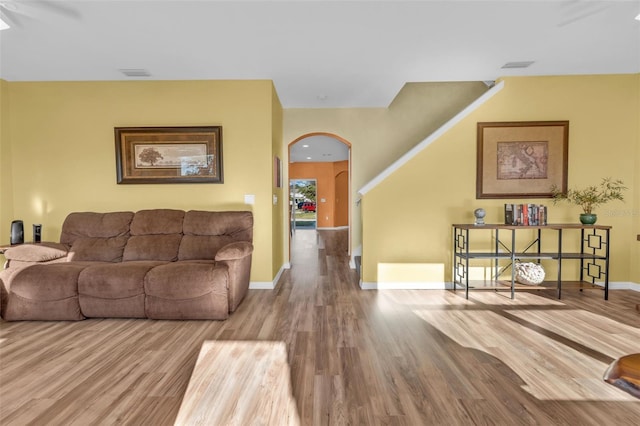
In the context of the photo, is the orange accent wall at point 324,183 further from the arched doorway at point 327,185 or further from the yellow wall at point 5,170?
the yellow wall at point 5,170

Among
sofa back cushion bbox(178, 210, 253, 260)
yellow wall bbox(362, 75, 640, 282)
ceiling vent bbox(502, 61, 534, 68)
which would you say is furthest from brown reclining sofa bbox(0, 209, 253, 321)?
ceiling vent bbox(502, 61, 534, 68)

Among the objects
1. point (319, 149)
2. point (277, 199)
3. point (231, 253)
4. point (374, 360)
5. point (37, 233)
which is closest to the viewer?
point (374, 360)

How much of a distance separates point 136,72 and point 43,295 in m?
2.64

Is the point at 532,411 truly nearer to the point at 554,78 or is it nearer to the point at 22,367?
the point at 22,367

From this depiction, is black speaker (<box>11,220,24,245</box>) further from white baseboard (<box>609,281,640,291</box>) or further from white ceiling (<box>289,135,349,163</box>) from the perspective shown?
white baseboard (<box>609,281,640,291</box>)

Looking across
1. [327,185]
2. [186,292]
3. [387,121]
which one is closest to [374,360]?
[186,292]

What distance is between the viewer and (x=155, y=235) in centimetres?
365

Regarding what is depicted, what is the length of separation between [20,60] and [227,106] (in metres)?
2.22

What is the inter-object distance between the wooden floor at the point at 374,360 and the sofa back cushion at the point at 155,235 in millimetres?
772

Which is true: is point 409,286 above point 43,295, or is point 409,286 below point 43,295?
below

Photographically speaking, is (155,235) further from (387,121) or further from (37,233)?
(387,121)

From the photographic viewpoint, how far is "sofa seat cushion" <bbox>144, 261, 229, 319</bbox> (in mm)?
2922

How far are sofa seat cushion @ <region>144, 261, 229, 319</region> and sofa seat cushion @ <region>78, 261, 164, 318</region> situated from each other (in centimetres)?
9

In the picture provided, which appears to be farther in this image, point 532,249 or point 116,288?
point 532,249
